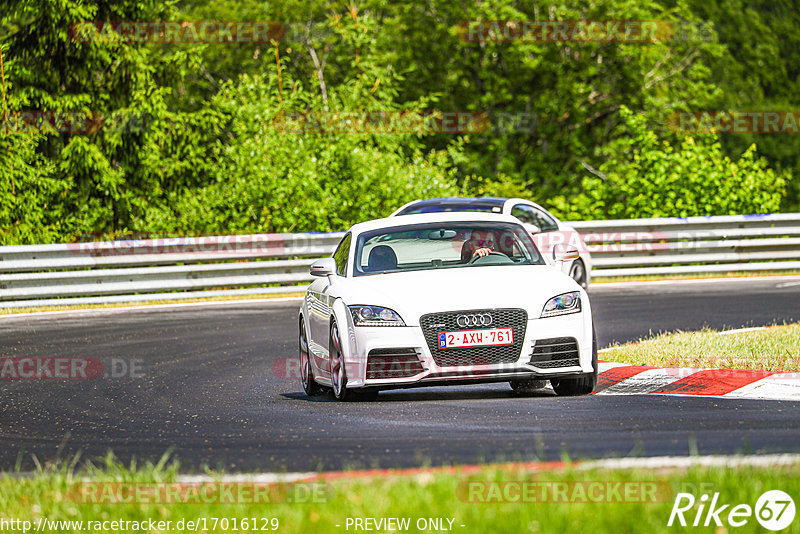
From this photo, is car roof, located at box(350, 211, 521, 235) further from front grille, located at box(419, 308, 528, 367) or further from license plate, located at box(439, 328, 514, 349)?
license plate, located at box(439, 328, 514, 349)

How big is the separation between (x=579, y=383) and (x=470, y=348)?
1060 millimetres

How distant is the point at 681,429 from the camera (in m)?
7.64

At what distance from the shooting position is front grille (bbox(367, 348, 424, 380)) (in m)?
9.67

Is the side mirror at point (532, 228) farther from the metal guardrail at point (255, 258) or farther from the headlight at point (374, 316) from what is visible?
the headlight at point (374, 316)

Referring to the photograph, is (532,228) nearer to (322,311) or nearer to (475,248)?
(475,248)

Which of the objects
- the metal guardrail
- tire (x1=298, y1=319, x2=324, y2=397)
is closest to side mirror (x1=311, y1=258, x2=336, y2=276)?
tire (x1=298, y1=319, x2=324, y2=397)

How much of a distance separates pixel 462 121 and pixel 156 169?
38.4ft

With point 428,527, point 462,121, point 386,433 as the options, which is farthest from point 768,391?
point 462,121

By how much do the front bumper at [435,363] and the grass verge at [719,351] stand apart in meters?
1.89

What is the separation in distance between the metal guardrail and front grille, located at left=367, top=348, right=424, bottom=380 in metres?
9.64

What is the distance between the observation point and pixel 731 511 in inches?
197

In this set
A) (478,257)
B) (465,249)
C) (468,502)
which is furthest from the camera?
(465,249)

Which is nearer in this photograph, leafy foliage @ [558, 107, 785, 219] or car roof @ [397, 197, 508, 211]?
car roof @ [397, 197, 508, 211]

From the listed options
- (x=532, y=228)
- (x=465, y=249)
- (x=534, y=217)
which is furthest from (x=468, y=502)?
(x=534, y=217)
